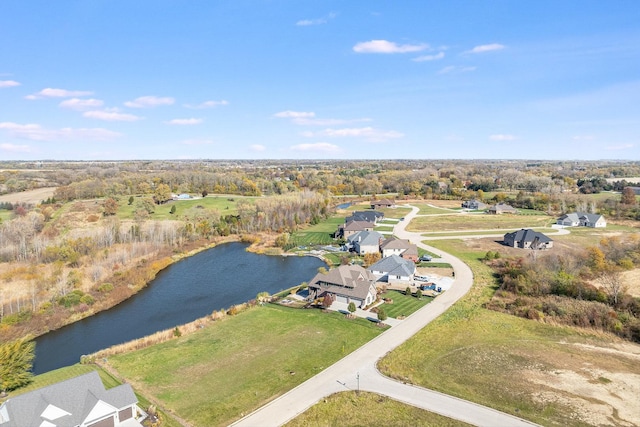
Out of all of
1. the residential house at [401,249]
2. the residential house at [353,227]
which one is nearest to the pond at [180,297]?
the residential house at [401,249]

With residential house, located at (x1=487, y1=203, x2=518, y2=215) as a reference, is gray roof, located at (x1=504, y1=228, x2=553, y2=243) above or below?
below

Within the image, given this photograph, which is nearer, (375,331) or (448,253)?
(375,331)

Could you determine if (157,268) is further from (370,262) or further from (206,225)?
(370,262)

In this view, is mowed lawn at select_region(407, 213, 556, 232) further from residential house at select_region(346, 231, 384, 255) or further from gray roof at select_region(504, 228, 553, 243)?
residential house at select_region(346, 231, 384, 255)

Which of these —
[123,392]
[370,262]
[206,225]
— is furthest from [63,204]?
[123,392]

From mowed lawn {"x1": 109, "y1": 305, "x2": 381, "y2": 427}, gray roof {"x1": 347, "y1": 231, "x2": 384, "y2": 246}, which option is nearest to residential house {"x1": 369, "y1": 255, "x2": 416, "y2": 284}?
gray roof {"x1": 347, "y1": 231, "x2": 384, "y2": 246}

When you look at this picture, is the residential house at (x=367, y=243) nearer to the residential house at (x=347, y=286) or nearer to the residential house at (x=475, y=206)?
the residential house at (x=347, y=286)
